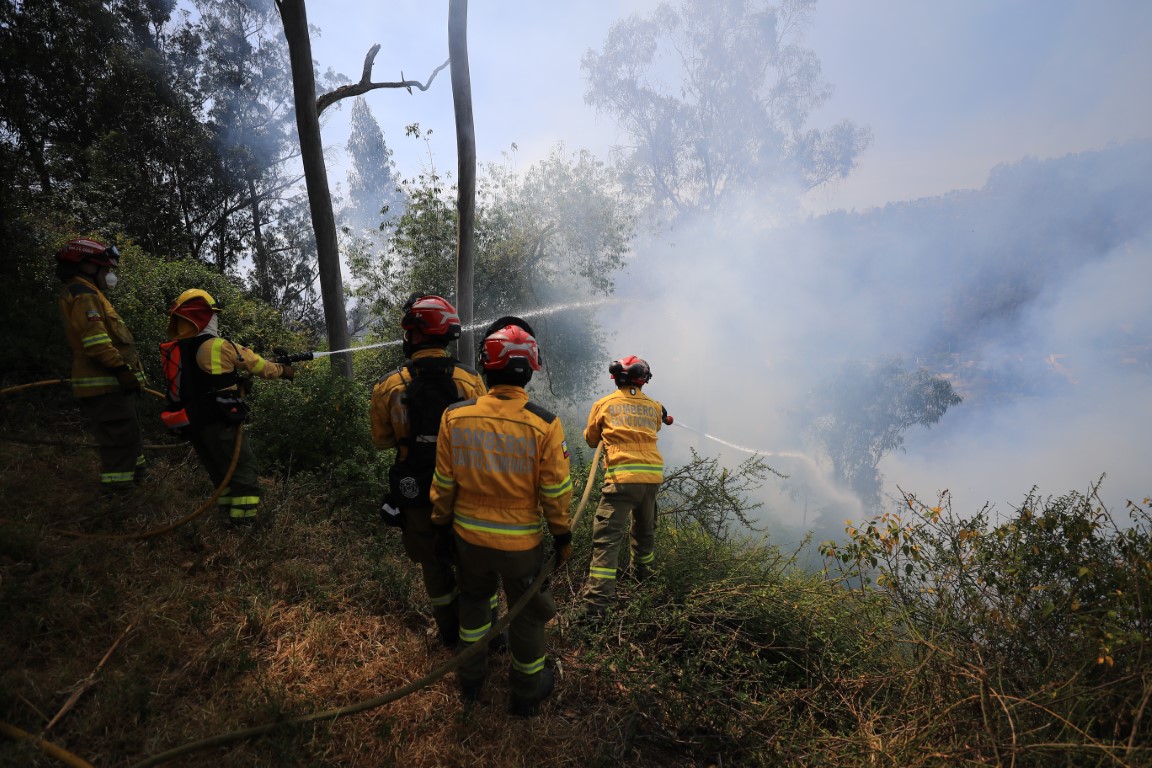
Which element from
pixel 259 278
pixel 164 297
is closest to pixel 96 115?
pixel 259 278

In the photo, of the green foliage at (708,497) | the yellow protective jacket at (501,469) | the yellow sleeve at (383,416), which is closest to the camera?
the yellow protective jacket at (501,469)

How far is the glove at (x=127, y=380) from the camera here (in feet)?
12.8

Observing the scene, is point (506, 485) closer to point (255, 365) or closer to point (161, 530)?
point (255, 365)

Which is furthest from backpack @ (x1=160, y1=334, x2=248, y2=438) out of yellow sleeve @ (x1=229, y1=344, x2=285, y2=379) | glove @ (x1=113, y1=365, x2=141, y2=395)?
glove @ (x1=113, y1=365, x2=141, y2=395)

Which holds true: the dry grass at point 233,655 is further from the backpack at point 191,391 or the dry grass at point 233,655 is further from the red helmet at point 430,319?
the red helmet at point 430,319

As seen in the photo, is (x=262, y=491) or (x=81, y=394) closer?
(x=81, y=394)

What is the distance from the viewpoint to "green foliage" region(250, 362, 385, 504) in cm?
507

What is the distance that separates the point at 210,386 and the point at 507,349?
104 inches

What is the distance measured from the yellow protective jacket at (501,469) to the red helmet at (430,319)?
1.92 feet

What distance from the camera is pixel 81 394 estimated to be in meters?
3.90

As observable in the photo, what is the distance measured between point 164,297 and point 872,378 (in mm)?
23647

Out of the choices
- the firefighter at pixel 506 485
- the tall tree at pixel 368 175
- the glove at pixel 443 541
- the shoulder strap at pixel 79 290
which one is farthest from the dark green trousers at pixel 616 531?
the tall tree at pixel 368 175

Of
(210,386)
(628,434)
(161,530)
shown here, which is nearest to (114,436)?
(210,386)

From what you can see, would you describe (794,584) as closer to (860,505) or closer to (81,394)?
(81,394)
